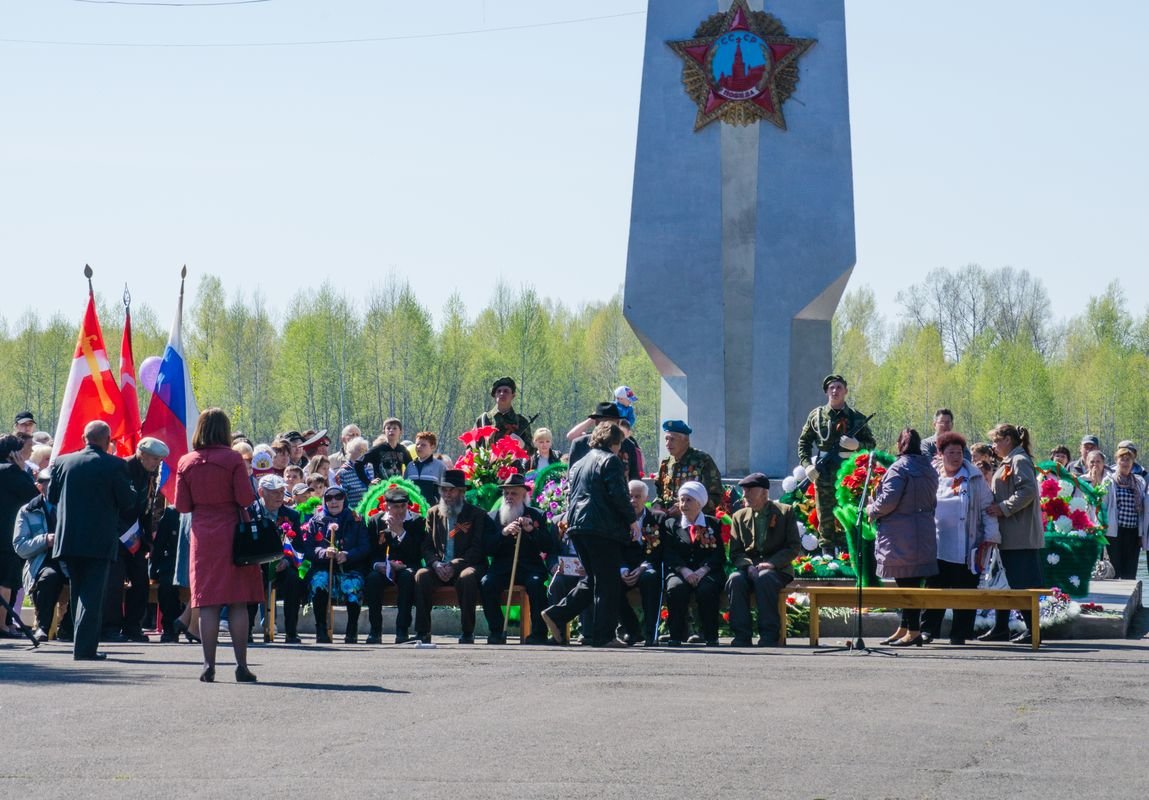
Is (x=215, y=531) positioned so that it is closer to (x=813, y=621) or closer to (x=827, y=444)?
(x=813, y=621)

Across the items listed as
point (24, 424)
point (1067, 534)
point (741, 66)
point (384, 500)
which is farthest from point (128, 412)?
point (1067, 534)

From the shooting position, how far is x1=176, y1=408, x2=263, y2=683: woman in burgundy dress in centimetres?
1141

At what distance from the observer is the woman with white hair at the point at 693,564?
15.3 m

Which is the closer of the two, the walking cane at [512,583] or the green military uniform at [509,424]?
the walking cane at [512,583]

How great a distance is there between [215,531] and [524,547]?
196 inches

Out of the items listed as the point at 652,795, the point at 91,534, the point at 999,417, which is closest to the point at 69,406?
the point at 91,534

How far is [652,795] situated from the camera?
7340 mm

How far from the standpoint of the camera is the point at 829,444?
711 inches

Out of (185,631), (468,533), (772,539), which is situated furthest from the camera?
(185,631)

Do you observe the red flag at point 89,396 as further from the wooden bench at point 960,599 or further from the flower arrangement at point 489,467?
the wooden bench at point 960,599

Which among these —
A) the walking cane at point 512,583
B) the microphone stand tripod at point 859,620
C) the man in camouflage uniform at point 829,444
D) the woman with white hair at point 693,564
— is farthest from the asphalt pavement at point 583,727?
the man in camouflage uniform at point 829,444

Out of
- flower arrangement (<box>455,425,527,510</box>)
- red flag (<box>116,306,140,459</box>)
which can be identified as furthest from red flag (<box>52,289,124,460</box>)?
flower arrangement (<box>455,425,527,510</box>)

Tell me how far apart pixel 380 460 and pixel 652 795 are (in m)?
11.7

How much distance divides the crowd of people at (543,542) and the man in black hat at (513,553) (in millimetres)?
18
